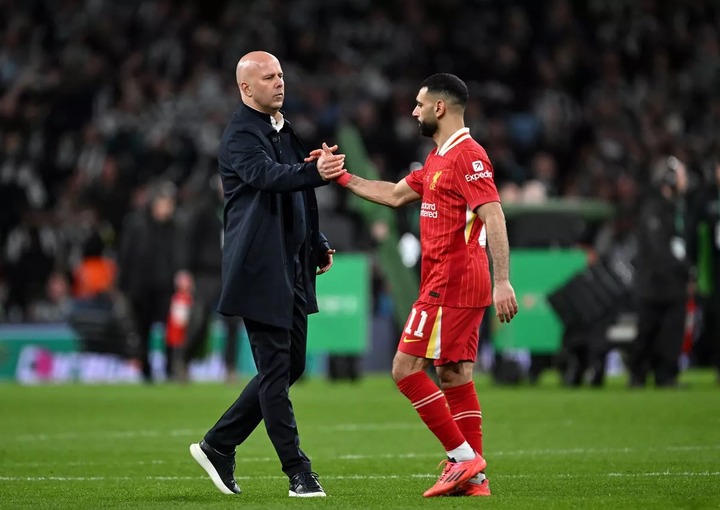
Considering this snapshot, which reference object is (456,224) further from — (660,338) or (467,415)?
(660,338)

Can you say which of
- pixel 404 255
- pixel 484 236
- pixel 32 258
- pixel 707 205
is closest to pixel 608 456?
pixel 484 236

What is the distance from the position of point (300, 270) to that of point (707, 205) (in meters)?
10.7

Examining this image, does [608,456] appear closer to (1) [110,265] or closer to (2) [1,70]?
(1) [110,265]

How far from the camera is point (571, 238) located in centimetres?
1859

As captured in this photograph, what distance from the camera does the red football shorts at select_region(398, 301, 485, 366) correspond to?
736 centimetres

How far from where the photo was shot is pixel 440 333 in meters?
7.38

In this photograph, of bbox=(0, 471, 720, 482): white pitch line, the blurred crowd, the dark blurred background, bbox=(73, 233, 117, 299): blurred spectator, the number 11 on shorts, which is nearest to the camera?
the number 11 on shorts

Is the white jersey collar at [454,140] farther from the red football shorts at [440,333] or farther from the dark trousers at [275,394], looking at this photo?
the dark trousers at [275,394]

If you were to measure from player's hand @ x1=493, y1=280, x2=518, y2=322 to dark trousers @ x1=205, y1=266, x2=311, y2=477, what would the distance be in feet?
3.50

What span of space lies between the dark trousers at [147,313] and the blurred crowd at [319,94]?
272cm

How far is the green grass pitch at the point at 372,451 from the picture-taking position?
7.28 meters

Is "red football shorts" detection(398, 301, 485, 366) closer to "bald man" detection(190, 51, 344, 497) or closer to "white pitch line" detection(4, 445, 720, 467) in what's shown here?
"bald man" detection(190, 51, 344, 497)

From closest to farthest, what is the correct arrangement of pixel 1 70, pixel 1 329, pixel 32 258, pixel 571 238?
pixel 571 238 → pixel 1 329 → pixel 32 258 → pixel 1 70

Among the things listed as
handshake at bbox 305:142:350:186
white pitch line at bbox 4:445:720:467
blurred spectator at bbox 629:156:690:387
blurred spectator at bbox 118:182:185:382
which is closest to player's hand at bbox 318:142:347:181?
handshake at bbox 305:142:350:186
